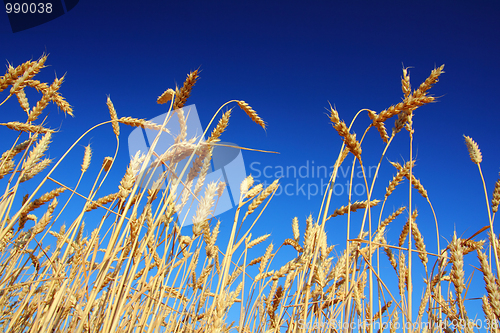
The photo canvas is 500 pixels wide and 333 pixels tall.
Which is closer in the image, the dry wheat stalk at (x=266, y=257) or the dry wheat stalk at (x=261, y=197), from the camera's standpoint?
the dry wheat stalk at (x=261, y=197)

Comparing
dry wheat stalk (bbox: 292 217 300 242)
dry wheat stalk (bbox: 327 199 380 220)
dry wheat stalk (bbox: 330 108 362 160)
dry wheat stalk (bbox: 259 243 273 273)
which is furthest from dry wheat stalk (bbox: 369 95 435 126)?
dry wheat stalk (bbox: 259 243 273 273)

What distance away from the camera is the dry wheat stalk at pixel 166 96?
1.94 metres

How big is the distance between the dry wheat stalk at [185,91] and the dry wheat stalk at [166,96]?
15 centimetres

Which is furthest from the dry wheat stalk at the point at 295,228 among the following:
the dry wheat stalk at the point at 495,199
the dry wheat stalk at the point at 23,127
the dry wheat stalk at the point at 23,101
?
the dry wheat stalk at the point at 23,101

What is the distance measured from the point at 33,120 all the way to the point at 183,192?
67.5 inches

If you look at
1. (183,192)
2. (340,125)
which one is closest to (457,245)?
(340,125)

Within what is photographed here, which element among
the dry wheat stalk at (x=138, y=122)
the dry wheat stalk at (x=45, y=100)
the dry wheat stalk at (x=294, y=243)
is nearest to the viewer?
the dry wheat stalk at (x=138, y=122)

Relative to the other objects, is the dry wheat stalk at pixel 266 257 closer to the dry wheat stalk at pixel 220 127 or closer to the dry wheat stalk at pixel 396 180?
the dry wheat stalk at pixel 396 180

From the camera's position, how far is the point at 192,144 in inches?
69.2

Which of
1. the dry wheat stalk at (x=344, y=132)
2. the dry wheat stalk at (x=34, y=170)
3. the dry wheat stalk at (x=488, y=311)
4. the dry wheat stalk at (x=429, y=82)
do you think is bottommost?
the dry wheat stalk at (x=488, y=311)

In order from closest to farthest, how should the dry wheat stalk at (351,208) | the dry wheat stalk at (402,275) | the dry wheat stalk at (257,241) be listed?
the dry wheat stalk at (351,208), the dry wheat stalk at (402,275), the dry wheat stalk at (257,241)

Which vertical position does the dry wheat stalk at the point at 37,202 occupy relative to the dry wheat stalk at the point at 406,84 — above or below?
below

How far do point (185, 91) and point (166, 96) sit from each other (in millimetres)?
300

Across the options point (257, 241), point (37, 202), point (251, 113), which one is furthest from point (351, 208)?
point (37, 202)
